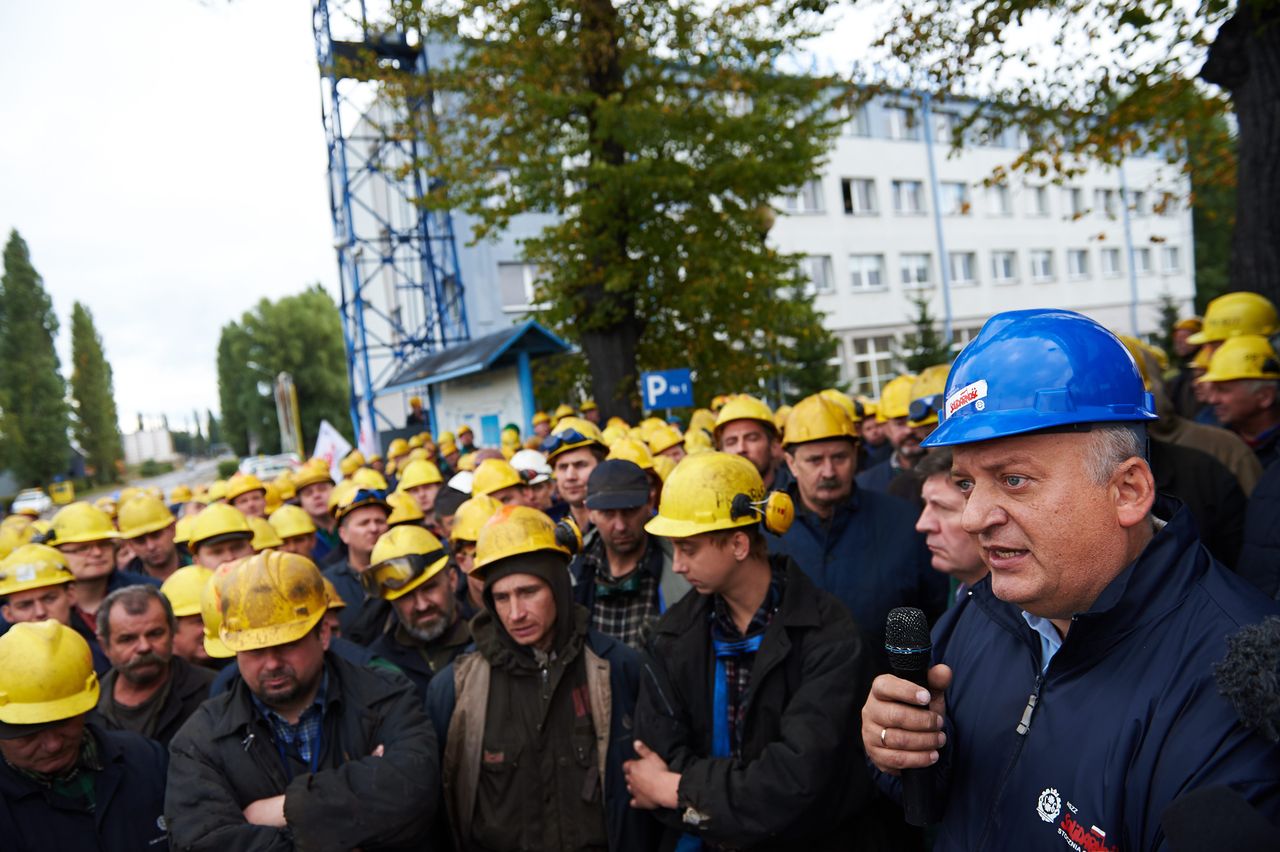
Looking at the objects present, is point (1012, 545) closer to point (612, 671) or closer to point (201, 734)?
point (612, 671)

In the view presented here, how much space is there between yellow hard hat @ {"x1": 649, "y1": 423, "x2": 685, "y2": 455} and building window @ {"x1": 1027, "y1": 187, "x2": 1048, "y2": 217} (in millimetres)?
37432

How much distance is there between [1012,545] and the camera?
5.17 ft

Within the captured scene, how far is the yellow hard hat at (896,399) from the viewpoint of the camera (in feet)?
20.1

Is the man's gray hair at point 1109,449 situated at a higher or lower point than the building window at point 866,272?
lower

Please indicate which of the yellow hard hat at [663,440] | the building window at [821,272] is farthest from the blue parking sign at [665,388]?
the building window at [821,272]

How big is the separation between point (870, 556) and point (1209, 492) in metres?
1.53

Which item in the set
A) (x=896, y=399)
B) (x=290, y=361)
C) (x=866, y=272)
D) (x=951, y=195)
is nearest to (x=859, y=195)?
(x=866, y=272)

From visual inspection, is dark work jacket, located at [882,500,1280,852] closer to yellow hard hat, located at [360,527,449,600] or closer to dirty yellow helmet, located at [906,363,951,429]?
yellow hard hat, located at [360,527,449,600]

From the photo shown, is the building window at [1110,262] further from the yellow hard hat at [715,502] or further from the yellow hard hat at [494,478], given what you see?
the yellow hard hat at [715,502]

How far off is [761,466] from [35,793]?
4265 millimetres

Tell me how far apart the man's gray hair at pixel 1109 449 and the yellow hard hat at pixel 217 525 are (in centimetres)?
582

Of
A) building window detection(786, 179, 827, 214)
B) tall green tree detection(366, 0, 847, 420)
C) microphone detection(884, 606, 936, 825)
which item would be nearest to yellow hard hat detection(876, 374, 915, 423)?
microphone detection(884, 606, 936, 825)

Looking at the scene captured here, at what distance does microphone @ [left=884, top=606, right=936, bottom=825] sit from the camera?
1.66m

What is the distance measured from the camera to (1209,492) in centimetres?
385
